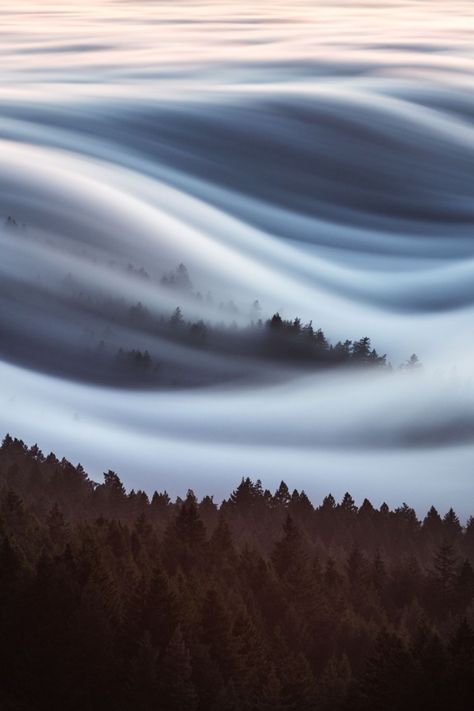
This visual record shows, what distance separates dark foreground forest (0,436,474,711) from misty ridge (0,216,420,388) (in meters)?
14.1

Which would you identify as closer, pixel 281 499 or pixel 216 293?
pixel 281 499

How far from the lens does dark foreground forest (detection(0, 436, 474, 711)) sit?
10438 millimetres

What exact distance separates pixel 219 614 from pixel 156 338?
1961cm

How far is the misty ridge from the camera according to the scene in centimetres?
2842

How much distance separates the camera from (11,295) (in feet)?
98.0

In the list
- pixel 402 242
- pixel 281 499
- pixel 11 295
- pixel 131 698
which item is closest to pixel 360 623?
pixel 131 698

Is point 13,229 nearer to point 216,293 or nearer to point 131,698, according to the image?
point 216,293

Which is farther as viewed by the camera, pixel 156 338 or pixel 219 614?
pixel 156 338

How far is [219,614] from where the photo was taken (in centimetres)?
1102

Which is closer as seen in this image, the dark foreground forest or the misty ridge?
the dark foreground forest

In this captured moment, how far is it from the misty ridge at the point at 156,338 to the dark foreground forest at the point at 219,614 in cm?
1408

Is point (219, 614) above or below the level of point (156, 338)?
below

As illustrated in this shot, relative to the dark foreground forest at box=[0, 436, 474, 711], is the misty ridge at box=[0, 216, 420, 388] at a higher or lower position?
higher

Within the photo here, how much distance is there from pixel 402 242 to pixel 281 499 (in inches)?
982
